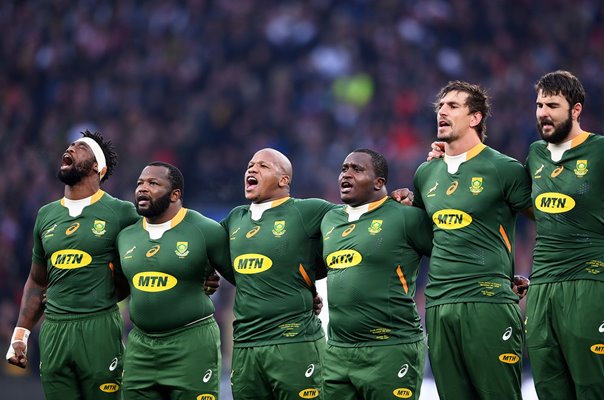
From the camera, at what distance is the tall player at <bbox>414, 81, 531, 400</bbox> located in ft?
22.5

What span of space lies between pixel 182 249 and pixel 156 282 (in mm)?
301

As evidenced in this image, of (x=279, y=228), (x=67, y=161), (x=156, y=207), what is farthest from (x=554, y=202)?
(x=67, y=161)

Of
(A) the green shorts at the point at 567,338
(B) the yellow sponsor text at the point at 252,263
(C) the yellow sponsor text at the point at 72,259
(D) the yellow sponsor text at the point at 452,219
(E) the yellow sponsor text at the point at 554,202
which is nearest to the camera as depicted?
(A) the green shorts at the point at 567,338

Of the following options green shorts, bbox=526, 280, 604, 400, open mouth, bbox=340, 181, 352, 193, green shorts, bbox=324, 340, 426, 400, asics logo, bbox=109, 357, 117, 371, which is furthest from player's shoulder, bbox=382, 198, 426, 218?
asics logo, bbox=109, 357, 117, 371

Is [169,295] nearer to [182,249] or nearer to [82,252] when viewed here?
[182,249]

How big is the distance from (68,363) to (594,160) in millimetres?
4029

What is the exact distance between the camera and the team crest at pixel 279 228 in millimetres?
7723

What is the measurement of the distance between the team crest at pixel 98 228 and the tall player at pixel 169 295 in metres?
0.23

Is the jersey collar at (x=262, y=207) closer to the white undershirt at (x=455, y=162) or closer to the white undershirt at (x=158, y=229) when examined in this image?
the white undershirt at (x=158, y=229)

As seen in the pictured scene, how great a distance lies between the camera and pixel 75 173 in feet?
27.3

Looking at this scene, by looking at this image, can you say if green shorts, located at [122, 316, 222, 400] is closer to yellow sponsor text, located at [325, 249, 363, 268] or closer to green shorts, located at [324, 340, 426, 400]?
green shorts, located at [324, 340, 426, 400]

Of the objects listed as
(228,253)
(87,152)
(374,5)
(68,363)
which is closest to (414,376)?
(228,253)

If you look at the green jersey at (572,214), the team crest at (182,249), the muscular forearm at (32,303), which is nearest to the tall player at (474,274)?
the green jersey at (572,214)

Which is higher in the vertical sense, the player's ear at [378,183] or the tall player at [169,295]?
the player's ear at [378,183]
